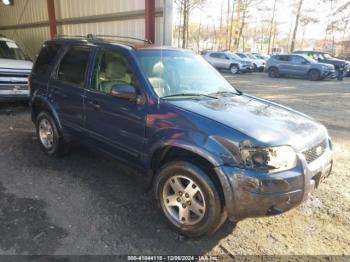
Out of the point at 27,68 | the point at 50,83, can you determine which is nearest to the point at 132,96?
the point at 50,83

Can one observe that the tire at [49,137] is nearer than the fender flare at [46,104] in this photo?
No

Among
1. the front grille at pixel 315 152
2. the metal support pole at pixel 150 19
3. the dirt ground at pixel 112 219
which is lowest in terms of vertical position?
the dirt ground at pixel 112 219

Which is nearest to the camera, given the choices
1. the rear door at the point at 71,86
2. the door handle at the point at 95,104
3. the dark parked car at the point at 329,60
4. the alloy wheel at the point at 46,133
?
the door handle at the point at 95,104

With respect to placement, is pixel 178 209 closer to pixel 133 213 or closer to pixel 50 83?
pixel 133 213

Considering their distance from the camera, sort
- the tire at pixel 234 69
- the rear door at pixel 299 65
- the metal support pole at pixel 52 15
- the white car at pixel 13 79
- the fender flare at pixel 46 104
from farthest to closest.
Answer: the tire at pixel 234 69 < the rear door at pixel 299 65 < the metal support pole at pixel 52 15 < the white car at pixel 13 79 < the fender flare at pixel 46 104

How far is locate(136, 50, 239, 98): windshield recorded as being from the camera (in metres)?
3.68

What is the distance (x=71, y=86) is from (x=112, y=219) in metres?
1.93

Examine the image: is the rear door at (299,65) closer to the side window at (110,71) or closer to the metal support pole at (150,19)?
the metal support pole at (150,19)

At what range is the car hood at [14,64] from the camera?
8.28m

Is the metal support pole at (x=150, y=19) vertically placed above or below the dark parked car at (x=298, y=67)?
above

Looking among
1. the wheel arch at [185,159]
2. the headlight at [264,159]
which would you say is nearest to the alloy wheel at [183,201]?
the wheel arch at [185,159]

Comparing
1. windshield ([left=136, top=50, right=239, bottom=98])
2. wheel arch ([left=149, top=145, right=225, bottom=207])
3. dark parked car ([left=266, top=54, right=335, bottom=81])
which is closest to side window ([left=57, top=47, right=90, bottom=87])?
windshield ([left=136, top=50, right=239, bottom=98])

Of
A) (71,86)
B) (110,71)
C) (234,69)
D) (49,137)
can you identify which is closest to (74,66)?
(71,86)

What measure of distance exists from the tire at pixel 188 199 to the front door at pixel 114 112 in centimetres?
53
